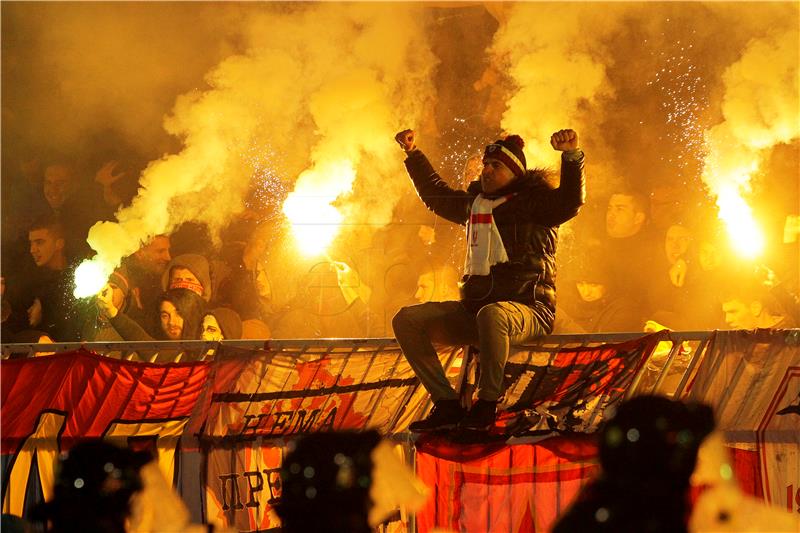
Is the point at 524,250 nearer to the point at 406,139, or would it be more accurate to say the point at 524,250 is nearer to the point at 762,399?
the point at 406,139

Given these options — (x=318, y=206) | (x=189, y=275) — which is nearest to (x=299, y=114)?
(x=318, y=206)

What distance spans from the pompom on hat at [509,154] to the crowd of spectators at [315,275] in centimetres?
737

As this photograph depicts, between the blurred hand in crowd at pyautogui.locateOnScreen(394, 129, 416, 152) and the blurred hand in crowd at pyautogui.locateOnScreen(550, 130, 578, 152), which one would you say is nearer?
the blurred hand in crowd at pyautogui.locateOnScreen(550, 130, 578, 152)

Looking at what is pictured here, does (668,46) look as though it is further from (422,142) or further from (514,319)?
(514,319)

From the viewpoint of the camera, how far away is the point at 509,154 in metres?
5.25

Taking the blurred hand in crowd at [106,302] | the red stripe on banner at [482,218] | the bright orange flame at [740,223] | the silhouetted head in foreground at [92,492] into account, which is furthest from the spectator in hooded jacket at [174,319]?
the silhouetted head in foreground at [92,492]

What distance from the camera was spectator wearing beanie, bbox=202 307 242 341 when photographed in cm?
1299

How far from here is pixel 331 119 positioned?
1366cm

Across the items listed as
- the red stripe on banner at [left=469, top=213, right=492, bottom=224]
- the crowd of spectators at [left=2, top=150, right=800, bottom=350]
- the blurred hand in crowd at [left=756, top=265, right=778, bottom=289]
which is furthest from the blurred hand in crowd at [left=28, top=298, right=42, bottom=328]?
the red stripe on banner at [left=469, top=213, right=492, bottom=224]

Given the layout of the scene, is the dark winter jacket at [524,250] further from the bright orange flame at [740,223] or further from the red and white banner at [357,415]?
the bright orange flame at [740,223]

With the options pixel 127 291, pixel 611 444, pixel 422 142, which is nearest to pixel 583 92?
pixel 422 142

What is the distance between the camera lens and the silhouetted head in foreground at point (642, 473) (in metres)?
2.26

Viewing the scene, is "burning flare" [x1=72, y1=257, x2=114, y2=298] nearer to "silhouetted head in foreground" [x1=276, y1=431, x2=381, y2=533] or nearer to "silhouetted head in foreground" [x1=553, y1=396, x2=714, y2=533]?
"silhouetted head in foreground" [x1=276, y1=431, x2=381, y2=533]

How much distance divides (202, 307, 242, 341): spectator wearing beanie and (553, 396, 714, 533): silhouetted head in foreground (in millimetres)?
10939
